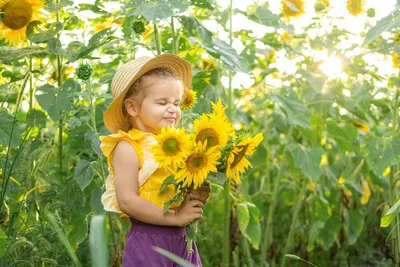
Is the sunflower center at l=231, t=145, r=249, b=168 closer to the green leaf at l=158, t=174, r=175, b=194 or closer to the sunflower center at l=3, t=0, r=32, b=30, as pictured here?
the green leaf at l=158, t=174, r=175, b=194

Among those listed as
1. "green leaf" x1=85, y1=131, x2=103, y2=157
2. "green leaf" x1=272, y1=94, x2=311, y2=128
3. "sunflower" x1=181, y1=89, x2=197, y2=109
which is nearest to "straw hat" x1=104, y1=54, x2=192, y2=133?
"sunflower" x1=181, y1=89, x2=197, y2=109

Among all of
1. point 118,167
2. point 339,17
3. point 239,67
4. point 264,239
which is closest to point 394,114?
point 339,17

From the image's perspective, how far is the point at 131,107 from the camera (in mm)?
1965

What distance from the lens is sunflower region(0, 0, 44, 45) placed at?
2.56 m

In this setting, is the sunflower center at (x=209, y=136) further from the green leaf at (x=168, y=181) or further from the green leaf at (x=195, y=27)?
the green leaf at (x=195, y=27)

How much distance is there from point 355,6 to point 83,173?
1.38 m

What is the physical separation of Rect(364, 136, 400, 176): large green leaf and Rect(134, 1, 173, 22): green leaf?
1.13 meters

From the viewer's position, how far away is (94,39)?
8.28 ft

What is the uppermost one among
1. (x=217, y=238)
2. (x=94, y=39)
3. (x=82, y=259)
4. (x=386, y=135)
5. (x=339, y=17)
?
(x=94, y=39)

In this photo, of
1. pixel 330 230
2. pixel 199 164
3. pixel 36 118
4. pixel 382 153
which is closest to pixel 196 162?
pixel 199 164

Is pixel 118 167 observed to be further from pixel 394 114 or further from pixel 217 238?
pixel 217 238

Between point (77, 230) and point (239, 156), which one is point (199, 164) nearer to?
point (239, 156)

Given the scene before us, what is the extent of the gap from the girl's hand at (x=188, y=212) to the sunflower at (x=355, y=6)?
1.67 meters

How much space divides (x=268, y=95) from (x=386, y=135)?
492 mm
